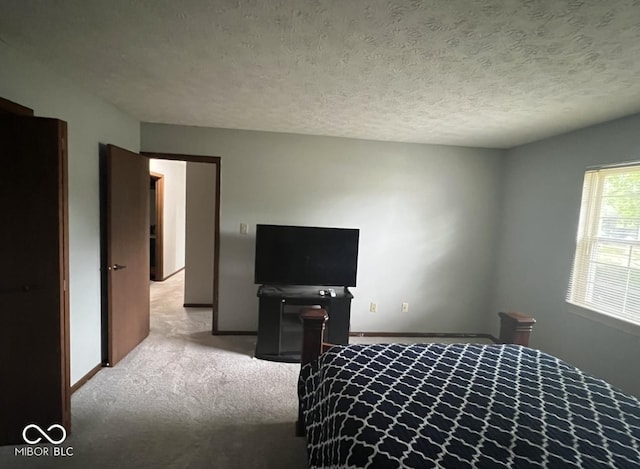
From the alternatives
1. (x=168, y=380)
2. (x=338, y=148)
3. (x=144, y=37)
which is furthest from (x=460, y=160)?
(x=168, y=380)

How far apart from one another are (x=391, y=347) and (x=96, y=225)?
2556mm

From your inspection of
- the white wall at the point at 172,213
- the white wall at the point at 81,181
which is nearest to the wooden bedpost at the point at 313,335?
the white wall at the point at 81,181

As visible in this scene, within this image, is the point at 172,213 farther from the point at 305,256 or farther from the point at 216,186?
the point at 305,256

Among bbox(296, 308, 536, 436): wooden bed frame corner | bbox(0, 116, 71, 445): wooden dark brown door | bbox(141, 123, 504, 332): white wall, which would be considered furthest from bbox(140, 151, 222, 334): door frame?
bbox(296, 308, 536, 436): wooden bed frame corner

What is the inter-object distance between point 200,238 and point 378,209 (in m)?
2.59

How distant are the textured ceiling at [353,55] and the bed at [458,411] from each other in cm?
156

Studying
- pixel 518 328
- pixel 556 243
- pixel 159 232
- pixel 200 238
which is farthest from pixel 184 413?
pixel 159 232

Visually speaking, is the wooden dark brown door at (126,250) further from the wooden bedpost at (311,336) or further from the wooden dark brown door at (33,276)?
the wooden bedpost at (311,336)

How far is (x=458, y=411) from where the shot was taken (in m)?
1.29

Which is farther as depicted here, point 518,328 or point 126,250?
point 126,250

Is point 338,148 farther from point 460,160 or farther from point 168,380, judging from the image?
point 168,380

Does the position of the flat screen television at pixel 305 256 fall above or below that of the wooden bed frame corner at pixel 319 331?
above

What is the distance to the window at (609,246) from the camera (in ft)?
7.66

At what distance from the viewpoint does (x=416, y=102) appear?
229 centimetres
